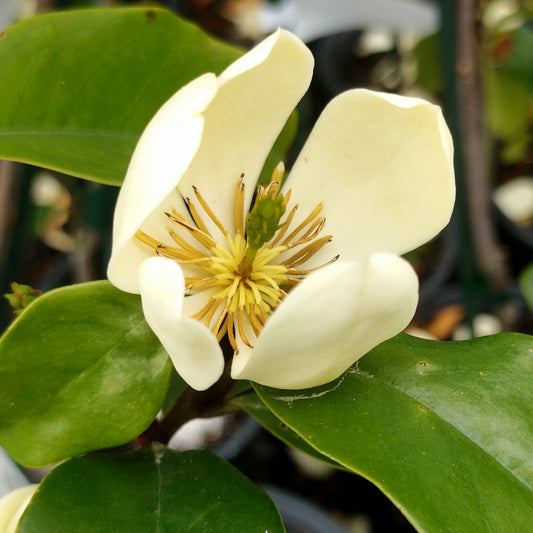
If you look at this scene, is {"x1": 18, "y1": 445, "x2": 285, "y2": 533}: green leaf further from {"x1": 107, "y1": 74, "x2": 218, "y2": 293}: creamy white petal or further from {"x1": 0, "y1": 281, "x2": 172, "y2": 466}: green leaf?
{"x1": 107, "y1": 74, "x2": 218, "y2": 293}: creamy white petal

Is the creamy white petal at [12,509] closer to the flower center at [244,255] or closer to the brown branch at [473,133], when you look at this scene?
the flower center at [244,255]

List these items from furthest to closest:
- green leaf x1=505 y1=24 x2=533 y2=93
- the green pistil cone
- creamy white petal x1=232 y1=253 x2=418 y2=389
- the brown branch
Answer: green leaf x1=505 y1=24 x2=533 y2=93
the brown branch
the green pistil cone
creamy white petal x1=232 y1=253 x2=418 y2=389

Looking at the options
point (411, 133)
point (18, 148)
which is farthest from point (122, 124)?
point (411, 133)

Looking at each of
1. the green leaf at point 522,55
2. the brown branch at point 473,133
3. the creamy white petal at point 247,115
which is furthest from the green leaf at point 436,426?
the green leaf at point 522,55

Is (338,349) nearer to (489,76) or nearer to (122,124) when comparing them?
(122,124)

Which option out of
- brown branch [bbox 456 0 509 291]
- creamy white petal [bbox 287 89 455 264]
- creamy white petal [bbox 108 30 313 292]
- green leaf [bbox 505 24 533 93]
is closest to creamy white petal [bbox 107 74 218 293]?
creamy white petal [bbox 108 30 313 292]

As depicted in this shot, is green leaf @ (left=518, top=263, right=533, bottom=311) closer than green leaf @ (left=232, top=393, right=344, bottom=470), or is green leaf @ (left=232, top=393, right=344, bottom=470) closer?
green leaf @ (left=232, top=393, right=344, bottom=470)
